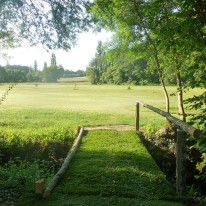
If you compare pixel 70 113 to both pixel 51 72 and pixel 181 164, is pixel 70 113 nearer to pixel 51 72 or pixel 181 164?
pixel 181 164

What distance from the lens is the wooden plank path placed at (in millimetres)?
5512

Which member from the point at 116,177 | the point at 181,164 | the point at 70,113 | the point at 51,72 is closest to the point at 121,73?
the point at 51,72

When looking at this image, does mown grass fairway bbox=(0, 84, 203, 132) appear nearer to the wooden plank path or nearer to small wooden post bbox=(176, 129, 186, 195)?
the wooden plank path

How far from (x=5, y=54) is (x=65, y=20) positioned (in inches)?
454

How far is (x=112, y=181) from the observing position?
646cm

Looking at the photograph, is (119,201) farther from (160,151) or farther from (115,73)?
(115,73)

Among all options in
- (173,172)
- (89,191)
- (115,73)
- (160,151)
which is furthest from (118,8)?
(115,73)

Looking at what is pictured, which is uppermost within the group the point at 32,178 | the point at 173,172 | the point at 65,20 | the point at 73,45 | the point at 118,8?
the point at 118,8

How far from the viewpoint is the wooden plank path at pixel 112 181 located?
217 inches

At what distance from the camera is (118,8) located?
46.2ft

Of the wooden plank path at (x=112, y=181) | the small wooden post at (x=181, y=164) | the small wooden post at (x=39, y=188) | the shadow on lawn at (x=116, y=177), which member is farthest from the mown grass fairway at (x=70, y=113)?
the small wooden post at (x=181, y=164)

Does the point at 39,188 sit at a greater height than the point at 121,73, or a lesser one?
lesser

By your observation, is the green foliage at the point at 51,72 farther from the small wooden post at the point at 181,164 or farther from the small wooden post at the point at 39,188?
the small wooden post at the point at 181,164

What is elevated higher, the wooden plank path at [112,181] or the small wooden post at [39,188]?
the small wooden post at [39,188]
